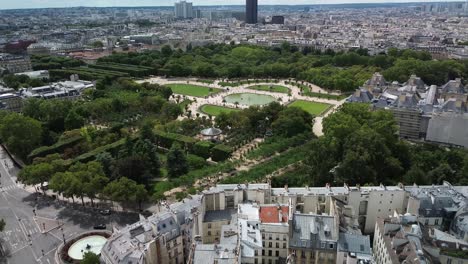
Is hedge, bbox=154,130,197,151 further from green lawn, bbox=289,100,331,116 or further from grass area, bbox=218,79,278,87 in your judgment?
grass area, bbox=218,79,278,87

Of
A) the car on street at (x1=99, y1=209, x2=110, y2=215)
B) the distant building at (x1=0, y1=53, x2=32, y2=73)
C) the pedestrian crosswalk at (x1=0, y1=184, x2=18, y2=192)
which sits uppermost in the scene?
the distant building at (x1=0, y1=53, x2=32, y2=73)

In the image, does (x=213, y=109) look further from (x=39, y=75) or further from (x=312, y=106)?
(x=39, y=75)

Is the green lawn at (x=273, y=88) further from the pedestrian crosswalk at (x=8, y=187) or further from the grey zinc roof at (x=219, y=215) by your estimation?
the grey zinc roof at (x=219, y=215)

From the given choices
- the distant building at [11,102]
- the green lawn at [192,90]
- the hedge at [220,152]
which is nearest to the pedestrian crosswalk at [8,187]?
the hedge at [220,152]

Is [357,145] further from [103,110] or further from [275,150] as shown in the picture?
[103,110]

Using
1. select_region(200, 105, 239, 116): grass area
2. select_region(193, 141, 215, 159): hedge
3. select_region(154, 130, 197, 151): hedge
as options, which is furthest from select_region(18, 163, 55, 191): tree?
select_region(200, 105, 239, 116): grass area

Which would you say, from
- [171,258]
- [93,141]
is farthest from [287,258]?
[93,141]

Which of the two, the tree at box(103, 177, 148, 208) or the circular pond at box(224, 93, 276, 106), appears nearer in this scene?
the tree at box(103, 177, 148, 208)

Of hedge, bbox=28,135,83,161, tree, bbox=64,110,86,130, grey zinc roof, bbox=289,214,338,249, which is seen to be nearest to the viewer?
grey zinc roof, bbox=289,214,338,249
